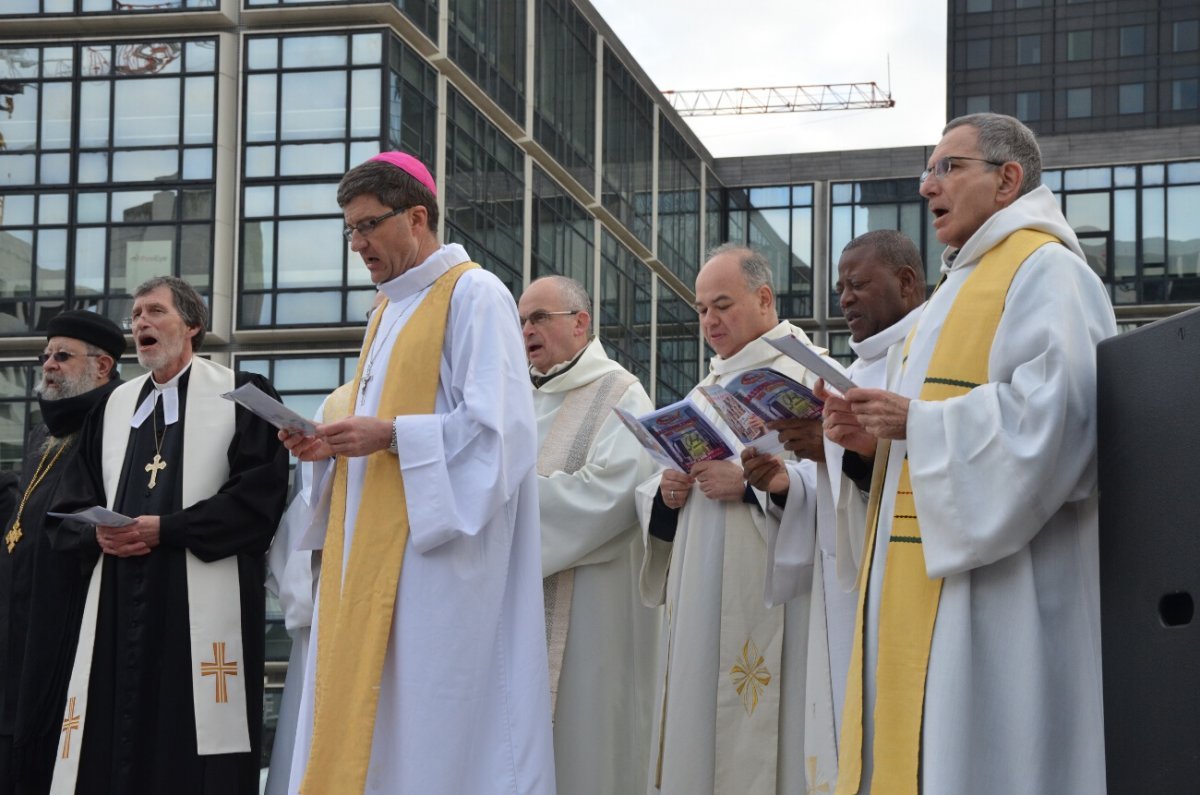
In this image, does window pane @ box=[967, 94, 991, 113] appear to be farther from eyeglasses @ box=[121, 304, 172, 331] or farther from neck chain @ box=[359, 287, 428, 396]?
neck chain @ box=[359, 287, 428, 396]

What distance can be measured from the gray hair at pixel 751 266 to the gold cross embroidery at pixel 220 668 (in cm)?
248

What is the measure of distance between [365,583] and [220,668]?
1635 mm

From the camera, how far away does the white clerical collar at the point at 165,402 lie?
6.97 m

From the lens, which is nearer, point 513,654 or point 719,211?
point 513,654

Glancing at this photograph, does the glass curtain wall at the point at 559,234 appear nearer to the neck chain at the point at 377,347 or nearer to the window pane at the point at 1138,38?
the window pane at the point at 1138,38

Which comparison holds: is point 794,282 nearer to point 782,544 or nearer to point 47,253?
point 47,253

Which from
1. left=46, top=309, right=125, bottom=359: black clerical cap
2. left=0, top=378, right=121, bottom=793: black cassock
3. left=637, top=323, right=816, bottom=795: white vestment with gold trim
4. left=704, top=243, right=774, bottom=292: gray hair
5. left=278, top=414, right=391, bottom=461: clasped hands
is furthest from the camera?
left=46, top=309, right=125, bottom=359: black clerical cap

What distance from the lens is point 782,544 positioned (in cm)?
622

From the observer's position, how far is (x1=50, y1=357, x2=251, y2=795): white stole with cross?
257 inches

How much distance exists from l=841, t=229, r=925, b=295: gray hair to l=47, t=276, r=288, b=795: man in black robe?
252 cm

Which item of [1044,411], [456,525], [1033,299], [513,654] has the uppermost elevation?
[1033,299]

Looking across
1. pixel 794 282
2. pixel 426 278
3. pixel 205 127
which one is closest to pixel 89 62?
pixel 205 127

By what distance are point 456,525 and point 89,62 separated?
88.6 ft

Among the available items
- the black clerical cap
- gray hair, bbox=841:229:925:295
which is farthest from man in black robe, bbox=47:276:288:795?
gray hair, bbox=841:229:925:295
